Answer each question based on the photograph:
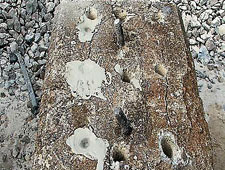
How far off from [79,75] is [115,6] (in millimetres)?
601

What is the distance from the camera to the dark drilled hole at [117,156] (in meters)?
2.47

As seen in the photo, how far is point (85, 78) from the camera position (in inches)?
110

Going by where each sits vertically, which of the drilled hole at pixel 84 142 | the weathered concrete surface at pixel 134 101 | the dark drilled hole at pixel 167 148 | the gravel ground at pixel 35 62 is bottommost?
the gravel ground at pixel 35 62

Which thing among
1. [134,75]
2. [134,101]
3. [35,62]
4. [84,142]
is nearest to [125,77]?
[134,75]

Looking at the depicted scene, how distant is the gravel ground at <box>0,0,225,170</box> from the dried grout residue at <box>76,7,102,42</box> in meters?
0.81

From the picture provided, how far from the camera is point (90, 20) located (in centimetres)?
312

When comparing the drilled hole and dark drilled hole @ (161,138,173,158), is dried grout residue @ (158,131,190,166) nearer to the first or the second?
dark drilled hole @ (161,138,173,158)

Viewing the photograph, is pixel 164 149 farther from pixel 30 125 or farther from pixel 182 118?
pixel 30 125

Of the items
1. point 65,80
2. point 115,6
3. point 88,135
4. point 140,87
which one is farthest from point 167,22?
point 88,135

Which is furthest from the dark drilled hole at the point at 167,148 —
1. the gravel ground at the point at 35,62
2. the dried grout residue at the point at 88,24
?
the gravel ground at the point at 35,62

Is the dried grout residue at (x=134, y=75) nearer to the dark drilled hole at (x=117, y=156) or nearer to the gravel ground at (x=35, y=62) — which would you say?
the dark drilled hole at (x=117, y=156)

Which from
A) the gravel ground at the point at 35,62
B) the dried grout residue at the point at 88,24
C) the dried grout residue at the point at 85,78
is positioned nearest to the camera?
the dried grout residue at the point at 85,78

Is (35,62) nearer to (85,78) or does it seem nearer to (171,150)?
(85,78)

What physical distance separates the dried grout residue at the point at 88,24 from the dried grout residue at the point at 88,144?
0.65 m
